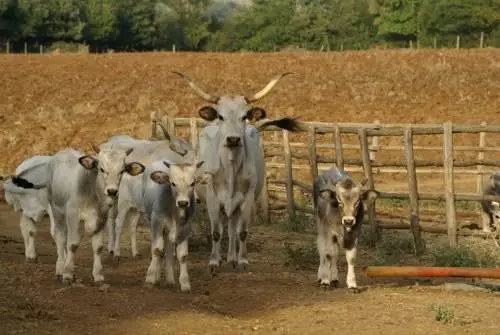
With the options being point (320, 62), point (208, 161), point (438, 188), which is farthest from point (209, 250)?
point (320, 62)

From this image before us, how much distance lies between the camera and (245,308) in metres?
10.7

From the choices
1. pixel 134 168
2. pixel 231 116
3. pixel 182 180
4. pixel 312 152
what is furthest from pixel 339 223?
pixel 312 152

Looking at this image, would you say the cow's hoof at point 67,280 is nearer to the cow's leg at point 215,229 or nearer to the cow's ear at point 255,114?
the cow's leg at point 215,229

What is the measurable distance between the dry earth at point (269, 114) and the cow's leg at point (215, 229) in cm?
29

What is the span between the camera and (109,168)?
11.2 metres

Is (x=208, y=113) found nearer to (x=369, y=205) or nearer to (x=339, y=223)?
(x=339, y=223)

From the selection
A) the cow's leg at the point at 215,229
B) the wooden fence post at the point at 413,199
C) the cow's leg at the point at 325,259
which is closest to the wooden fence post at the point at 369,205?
the wooden fence post at the point at 413,199

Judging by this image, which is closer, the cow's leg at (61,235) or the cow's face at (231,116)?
the cow's leg at (61,235)

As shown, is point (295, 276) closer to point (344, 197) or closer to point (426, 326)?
point (344, 197)

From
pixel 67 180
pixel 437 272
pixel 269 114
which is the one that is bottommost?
pixel 437 272

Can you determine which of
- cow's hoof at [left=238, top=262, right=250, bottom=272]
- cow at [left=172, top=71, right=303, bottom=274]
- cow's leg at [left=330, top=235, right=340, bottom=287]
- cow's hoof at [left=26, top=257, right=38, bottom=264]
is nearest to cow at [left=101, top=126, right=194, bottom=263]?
cow at [left=172, top=71, right=303, bottom=274]

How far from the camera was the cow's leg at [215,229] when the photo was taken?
1313 cm

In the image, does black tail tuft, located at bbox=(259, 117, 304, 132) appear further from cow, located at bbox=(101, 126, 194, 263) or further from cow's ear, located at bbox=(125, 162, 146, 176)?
cow's ear, located at bbox=(125, 162, 146, 176)

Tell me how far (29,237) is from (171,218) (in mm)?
3025
